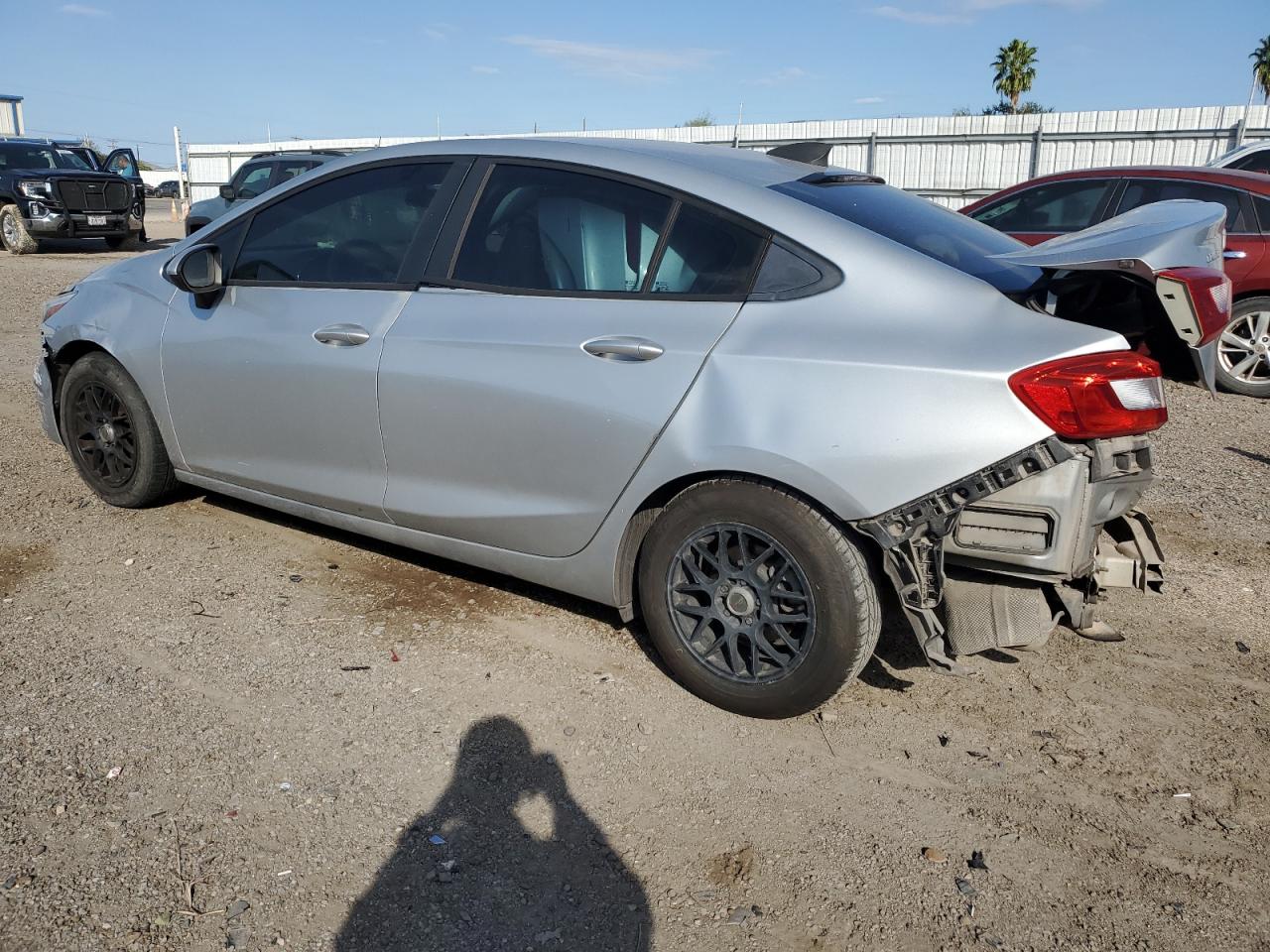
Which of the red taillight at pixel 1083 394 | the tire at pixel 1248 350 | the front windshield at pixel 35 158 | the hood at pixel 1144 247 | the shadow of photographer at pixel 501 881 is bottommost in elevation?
the shadow of photographer at pixel 501 881

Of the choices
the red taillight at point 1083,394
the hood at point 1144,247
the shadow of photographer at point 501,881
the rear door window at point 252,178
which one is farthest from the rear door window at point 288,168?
the red taillight at point 1083,394

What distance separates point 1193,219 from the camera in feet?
10.3

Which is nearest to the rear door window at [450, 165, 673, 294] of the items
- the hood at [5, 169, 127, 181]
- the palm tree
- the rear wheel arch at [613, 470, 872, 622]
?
the rear wheel arch at [613, 470, 872, 622]

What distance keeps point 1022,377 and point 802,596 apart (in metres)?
0.87

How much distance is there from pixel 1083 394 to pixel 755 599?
3.57ft

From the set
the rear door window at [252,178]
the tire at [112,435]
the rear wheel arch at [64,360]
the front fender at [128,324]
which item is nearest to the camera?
the front fender at [128,324]

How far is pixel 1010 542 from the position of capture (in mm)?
2861

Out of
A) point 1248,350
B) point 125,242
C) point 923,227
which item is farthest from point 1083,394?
point 125,242

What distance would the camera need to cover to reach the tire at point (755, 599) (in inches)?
118

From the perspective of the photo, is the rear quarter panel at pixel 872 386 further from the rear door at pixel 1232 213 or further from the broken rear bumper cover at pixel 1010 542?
→ the rear door at pixel 1232 213

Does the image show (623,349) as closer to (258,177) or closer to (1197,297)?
(1197,297)

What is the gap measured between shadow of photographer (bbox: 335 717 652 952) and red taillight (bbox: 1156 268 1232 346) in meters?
2.03

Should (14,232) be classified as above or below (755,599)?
above

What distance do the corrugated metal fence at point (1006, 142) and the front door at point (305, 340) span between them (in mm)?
12070
